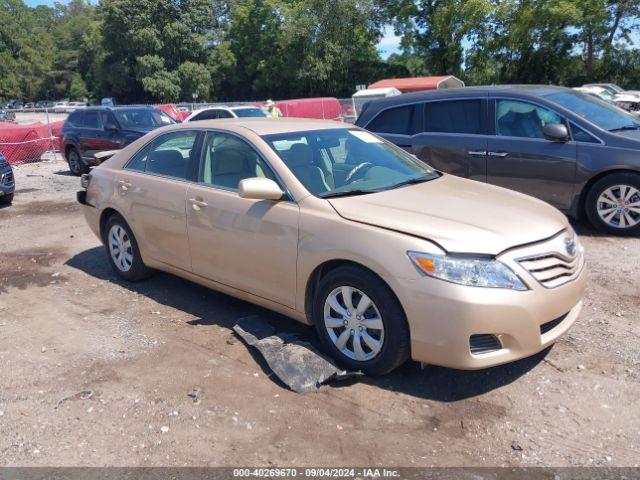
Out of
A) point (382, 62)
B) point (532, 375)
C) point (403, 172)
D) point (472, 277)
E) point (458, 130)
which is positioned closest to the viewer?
point (472, 277)

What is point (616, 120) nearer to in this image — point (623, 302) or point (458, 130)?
point (458, 130)

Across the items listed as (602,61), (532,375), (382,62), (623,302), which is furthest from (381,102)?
(382,62)

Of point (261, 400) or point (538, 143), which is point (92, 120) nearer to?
point (538, 143)

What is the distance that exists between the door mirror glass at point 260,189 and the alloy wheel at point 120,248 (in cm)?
208

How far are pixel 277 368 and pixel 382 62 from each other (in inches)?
2187

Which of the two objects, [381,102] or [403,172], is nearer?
[403,172]

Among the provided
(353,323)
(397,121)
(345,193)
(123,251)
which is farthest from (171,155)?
(397,121)

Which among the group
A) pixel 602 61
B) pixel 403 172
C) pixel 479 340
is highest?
pixel 602 61

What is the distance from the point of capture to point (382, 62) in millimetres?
56250

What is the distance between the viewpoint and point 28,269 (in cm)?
665

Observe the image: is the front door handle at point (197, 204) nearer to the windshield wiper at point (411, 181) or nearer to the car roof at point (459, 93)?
the windshield wiper at point (411, 181)

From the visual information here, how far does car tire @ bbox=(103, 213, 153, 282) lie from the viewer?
5.66 m

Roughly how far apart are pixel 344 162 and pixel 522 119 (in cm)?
351

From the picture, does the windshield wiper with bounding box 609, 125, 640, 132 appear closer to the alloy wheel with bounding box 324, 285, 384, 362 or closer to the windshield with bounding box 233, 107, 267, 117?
the alloy wheel with bounding box 324, 285, 384, 362
